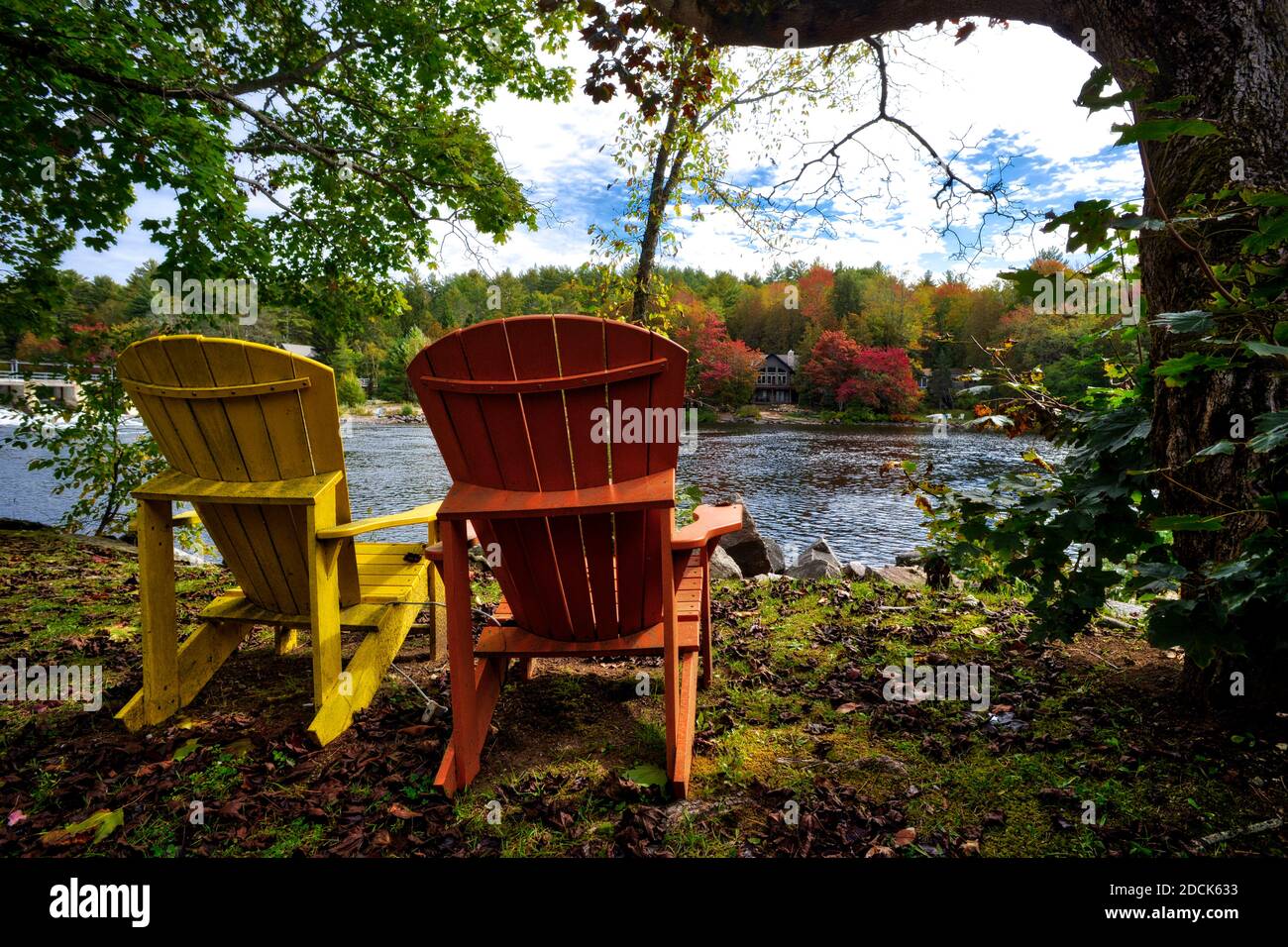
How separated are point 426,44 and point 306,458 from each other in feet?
23.9

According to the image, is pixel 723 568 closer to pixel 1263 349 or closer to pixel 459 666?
pixel 459 666

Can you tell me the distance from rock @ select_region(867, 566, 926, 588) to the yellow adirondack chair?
4.00 meters

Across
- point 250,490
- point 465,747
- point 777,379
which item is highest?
point 777,379

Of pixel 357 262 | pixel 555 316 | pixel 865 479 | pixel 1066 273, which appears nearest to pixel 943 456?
pixel 865 479

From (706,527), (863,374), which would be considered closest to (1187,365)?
(706,527)

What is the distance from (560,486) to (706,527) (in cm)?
63


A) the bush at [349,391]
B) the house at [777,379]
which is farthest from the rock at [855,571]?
the house at [777,379]

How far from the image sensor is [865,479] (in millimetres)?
16781

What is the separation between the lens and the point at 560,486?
2.10 meters

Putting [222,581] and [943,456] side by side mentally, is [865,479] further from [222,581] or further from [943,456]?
[222,581]

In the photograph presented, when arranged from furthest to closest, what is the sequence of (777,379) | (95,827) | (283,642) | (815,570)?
(777,379)
(815,570)
(283,642)
(95,827)

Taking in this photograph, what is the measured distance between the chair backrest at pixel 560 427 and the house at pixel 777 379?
50450mm

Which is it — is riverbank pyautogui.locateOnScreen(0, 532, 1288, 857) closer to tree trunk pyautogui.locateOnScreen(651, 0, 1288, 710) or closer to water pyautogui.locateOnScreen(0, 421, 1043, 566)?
tree trunk pyautogui.locateOnScreen(651, 0, 1288, 710)

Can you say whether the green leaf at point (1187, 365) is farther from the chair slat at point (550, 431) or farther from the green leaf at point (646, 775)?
the green leaf at point (646, 775)
